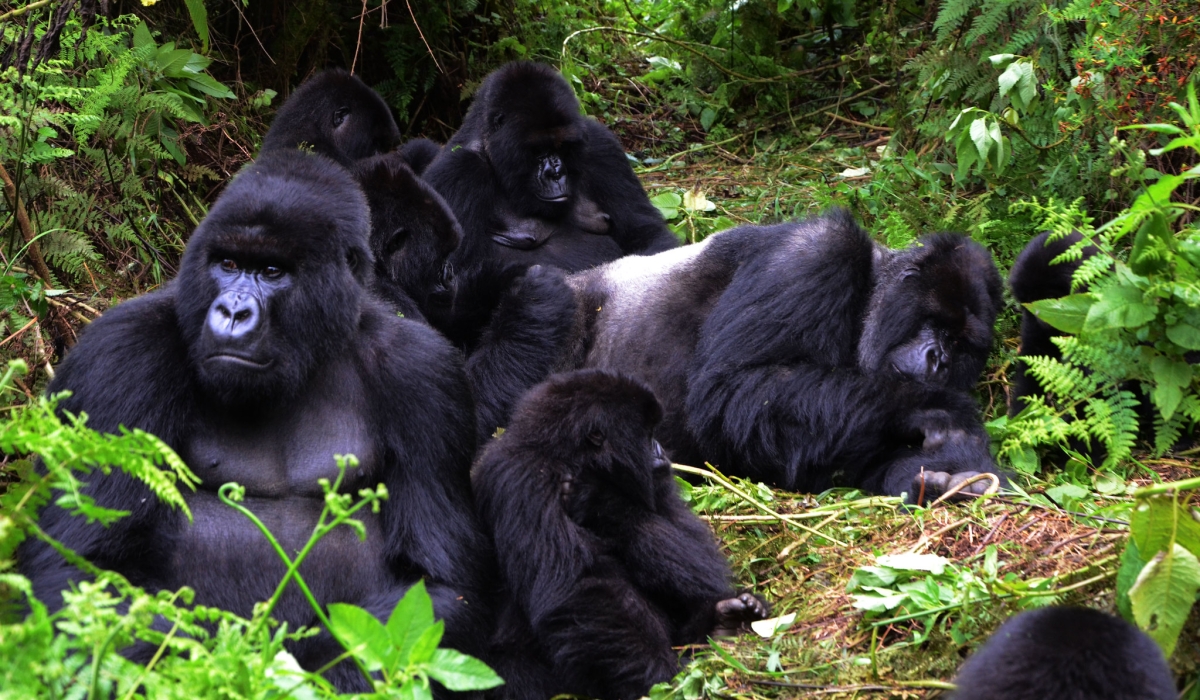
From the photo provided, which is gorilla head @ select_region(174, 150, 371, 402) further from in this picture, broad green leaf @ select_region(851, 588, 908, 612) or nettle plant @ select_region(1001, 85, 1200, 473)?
nettle plant @ select_region(1001, 85, 1200, 473)

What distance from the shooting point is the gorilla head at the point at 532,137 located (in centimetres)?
557

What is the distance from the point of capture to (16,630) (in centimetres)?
159

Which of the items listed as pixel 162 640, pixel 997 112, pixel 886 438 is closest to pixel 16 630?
pixel 162 640

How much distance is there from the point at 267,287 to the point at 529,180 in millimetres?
2874

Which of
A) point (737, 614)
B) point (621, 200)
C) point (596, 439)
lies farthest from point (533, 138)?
point (737, 614)

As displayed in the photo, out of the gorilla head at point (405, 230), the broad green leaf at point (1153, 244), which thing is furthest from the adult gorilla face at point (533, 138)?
the broad green leaf at point (1153, 244)

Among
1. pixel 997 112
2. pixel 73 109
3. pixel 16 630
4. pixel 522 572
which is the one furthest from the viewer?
pixel 997 112

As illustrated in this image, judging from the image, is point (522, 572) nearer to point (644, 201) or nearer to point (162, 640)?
point (162, 640)

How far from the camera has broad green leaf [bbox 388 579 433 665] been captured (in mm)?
1985

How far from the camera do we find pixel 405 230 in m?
4.48

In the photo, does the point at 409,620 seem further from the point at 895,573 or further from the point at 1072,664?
the point at 895,573

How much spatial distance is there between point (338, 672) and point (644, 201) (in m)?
3.72

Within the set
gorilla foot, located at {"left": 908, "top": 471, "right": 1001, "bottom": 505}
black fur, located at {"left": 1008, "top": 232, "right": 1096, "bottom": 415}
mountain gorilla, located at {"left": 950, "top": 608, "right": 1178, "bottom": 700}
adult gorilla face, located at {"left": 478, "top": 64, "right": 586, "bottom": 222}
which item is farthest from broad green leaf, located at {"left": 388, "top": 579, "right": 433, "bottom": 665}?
adult gorilla face, located at {"left": 478, "top": 64, "right": 586, "bottom": 222}

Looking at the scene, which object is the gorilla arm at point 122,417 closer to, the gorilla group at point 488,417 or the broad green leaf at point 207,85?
the gorilla group at point 488,417
